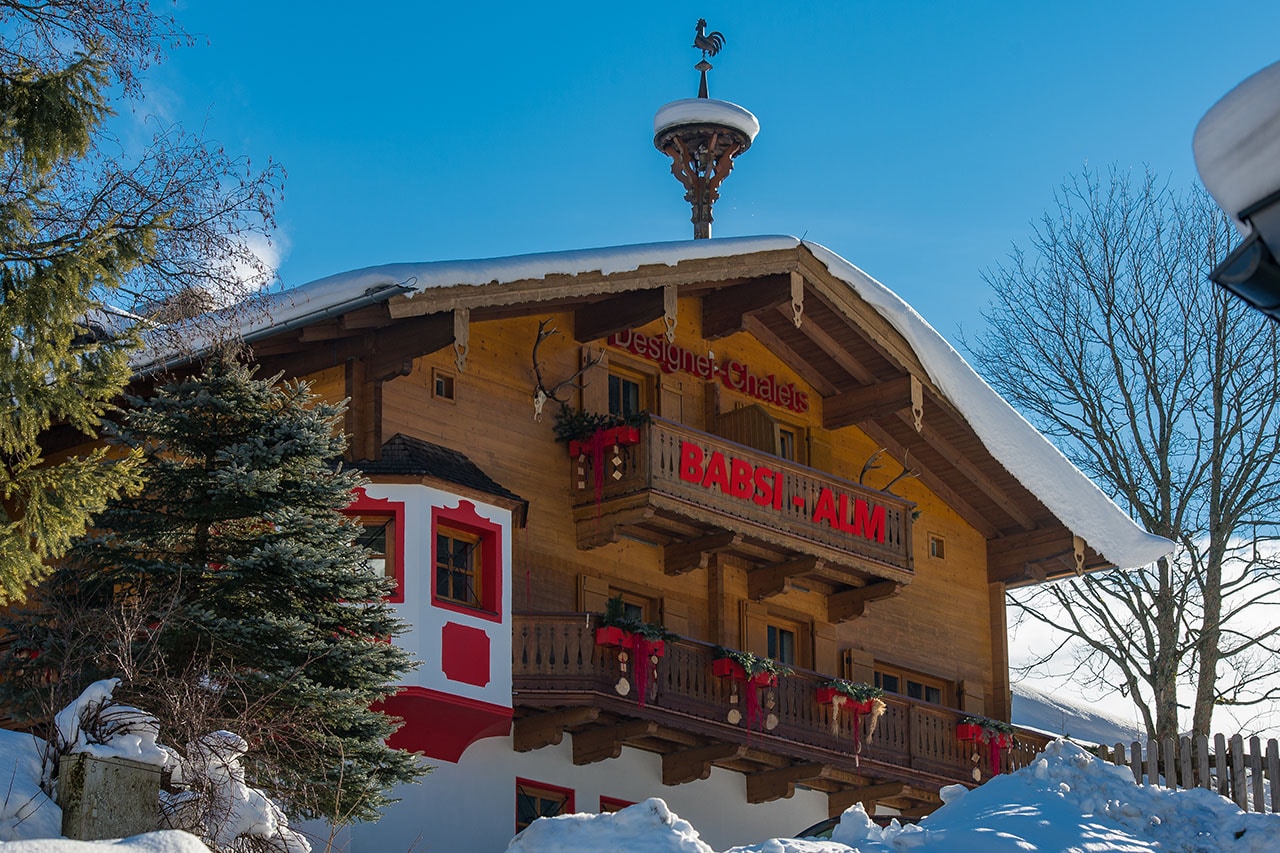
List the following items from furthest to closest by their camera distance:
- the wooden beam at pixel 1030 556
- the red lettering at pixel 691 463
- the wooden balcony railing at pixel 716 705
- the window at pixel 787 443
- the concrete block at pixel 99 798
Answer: the wooden beam at pixel 1030 556 → the window at pixel 787 443 → the red lettering at pixel 691 463 → the wooden balcony railing at pixel 716 705 → the concrete block at pixel 99 798

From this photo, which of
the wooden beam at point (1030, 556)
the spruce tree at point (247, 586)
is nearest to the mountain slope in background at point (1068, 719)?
the wooden beam at point (1030, 556)

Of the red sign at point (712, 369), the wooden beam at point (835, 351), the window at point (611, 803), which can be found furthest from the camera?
the wooden beam at point (835, 351)

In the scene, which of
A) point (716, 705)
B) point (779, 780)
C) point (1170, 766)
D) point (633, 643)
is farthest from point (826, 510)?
point (1170, 766)

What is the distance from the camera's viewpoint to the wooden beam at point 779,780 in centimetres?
2427

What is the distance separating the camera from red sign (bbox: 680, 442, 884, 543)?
23094mm

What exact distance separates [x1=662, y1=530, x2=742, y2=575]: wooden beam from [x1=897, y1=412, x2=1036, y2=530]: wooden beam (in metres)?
5.25

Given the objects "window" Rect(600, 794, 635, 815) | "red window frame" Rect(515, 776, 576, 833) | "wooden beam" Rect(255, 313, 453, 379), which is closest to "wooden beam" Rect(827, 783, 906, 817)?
"window" Rect(600, 794, 635, 815)

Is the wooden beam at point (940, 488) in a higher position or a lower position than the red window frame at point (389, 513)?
higher

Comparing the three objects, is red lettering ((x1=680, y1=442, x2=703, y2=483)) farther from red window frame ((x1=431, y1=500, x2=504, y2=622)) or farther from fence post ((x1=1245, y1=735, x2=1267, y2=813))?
fence post ((x1=1245, y1=735, x2=1267, y2=813))

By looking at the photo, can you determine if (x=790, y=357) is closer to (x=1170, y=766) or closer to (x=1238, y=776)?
(x=1170, y=766)

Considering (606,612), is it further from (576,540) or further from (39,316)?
(39,316)

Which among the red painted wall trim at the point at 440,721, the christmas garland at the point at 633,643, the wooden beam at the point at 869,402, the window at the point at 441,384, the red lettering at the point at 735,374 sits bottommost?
the red painted wall trim at the point at 440,721

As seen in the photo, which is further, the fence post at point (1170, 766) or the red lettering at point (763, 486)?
the red lettering at point (763, 486)

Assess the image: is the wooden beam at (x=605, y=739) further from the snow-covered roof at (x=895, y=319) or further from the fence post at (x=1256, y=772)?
the fence post at (x=1256, y=772)
